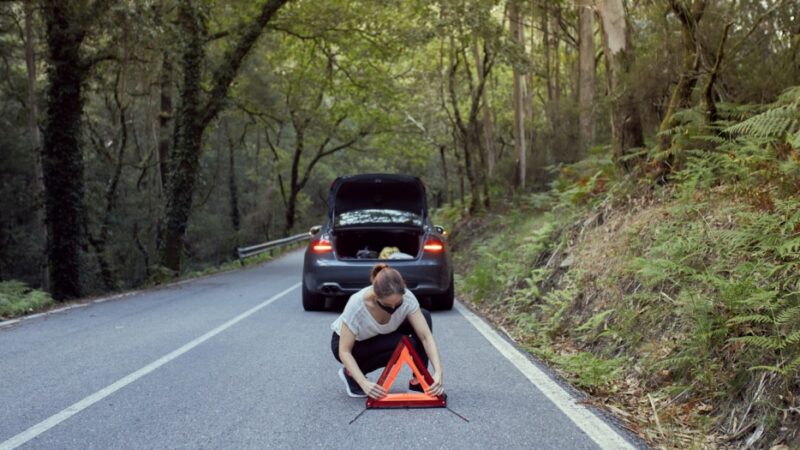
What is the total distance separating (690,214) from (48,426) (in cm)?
625

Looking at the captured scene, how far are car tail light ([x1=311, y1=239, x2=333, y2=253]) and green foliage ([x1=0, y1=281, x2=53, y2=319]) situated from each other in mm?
4713

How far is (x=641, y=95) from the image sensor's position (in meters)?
11.1

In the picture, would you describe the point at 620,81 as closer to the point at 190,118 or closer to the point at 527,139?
the point at 190,118

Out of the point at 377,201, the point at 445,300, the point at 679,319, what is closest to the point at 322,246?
the point at 445,300

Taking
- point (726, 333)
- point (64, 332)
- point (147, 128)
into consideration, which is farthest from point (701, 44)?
point (147, 128)

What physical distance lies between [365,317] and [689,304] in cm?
259

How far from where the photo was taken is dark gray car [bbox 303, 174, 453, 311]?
10.2 m

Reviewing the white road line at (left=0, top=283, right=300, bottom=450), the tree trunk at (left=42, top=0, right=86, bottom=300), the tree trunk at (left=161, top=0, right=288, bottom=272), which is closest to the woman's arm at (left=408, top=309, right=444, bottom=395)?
the white road line at (left=0, top=283, right=300, bottom=450)

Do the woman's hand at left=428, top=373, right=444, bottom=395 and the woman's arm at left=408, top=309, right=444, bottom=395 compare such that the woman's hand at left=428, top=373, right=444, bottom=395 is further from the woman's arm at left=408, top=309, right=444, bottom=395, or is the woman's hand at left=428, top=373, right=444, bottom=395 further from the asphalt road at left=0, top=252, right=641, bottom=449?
the asphalt road at left=0, top=252, right=641, bottom=449

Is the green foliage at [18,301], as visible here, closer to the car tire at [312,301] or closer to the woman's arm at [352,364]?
the car tire at [312,301]

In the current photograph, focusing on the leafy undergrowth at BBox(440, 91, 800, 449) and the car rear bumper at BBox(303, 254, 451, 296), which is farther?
the car rear bumper at BBox(303, 254, 451, 296)

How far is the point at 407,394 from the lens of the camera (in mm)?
5176

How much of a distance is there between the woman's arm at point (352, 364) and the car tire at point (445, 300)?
18.2 feet

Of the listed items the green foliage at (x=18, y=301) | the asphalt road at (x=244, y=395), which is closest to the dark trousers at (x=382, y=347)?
the asphalt road at (x=244, y=395)
